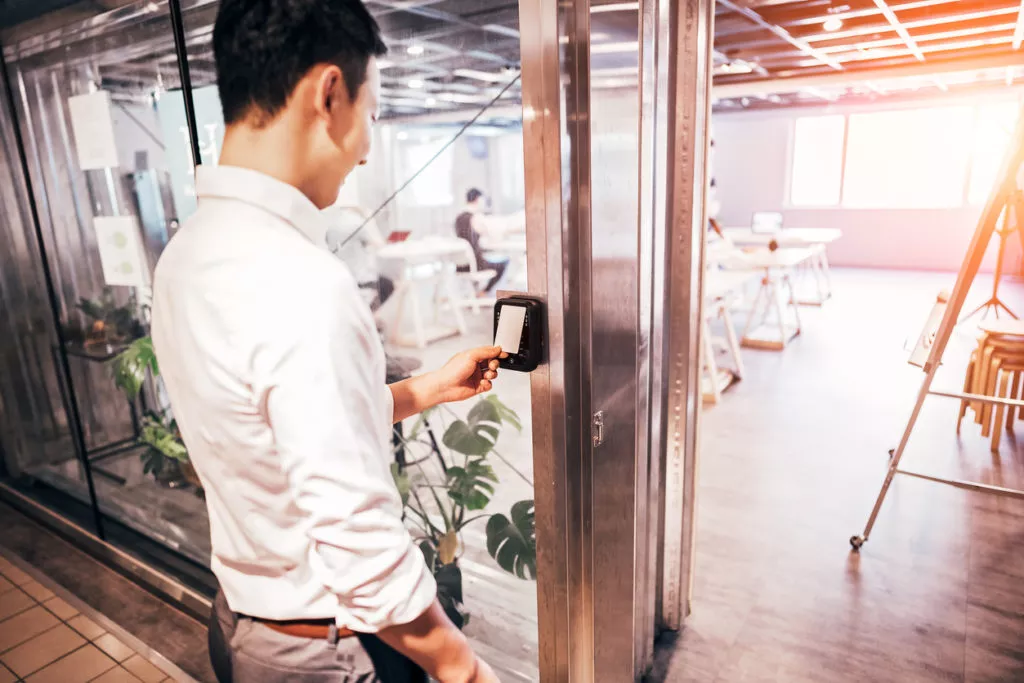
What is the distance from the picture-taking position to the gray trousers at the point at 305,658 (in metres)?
0.84

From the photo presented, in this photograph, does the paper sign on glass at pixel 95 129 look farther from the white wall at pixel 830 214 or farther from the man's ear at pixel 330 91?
the white wall at pixel 830 214

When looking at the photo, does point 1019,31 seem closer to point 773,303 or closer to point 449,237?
point 773,303

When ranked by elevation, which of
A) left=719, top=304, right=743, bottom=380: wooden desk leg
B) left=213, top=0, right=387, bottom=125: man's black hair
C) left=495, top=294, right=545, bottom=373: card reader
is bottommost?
left=719, top=304, right=743, bottom=380: wooden desk leg

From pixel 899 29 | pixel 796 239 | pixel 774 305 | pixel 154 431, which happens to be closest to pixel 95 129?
pixel 154 431

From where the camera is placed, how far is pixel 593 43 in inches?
43.1

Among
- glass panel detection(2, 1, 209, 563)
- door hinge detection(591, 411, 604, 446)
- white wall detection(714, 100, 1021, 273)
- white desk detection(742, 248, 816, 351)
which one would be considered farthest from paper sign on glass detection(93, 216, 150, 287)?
white wall detection(714, 100, 1021, 273)

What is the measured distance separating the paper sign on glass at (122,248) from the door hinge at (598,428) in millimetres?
1869

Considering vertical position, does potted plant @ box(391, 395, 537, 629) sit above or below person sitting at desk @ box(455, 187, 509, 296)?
below

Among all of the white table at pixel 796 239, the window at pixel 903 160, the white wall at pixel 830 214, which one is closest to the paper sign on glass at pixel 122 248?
the white table at pixel 796 239

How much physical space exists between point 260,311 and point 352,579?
31 cm

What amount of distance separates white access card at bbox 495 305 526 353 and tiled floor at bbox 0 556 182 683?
65.4 inches

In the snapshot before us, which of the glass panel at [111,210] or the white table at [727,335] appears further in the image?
the white table at [727,335]

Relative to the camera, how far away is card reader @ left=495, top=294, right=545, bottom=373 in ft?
3.83

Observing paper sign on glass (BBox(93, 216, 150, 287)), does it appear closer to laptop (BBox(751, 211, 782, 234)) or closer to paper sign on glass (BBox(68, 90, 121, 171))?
paper sign on glass (BBox(68, 90, 121, 171))
